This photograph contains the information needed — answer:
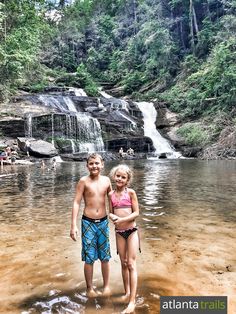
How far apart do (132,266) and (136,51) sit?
47056 millimetres

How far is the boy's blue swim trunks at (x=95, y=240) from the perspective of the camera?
11.5ft

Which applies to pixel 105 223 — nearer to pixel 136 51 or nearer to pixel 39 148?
pixel 39 148

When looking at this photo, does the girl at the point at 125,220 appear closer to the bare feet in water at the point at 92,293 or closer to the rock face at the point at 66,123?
the bare feet in water at the point at 92,293

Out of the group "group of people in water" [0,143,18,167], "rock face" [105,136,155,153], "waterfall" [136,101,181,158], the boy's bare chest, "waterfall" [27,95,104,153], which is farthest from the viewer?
"waterfall" [136,101,181,158]

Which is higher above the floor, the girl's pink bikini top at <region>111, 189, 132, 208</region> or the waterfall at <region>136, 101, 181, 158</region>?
the waterfall at <region>136, 101, 181, 158</region>

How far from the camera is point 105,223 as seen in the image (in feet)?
11.8

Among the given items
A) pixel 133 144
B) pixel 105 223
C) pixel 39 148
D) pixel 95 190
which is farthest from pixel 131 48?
pixel 105 223

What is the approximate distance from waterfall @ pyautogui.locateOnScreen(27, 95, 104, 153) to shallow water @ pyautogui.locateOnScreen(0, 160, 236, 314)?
69.1ft

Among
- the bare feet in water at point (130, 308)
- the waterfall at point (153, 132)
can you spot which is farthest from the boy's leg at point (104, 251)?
the waterfall at point (153, 132)

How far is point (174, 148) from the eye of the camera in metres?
31.3

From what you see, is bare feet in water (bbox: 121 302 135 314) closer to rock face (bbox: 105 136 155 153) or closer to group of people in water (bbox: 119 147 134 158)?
group of people in water (bbox: 119 147 134 158)

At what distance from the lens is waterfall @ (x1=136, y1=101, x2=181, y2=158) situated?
101ft

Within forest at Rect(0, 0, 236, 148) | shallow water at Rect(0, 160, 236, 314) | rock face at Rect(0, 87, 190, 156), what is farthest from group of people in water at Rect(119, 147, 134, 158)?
shallow water at Rect(0, 160, 236, 314)

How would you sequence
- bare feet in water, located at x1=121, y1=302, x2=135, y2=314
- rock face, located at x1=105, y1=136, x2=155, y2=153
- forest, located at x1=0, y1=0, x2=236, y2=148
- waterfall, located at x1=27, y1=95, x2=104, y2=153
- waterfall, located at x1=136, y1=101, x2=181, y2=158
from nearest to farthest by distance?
bare feet in water, located at x1=121, y1=302, x2=135, y2=314 < forest, located at x1=0, y1=0, x2=236, y2=148 < waterfall, located at x1=27, y1=95, x2=104, y2=153 < rock face, located at x1=105, y1=136, x2=155, y2=153 < waterfall, located at x1=136, y1=101, x2=181, y2=158
